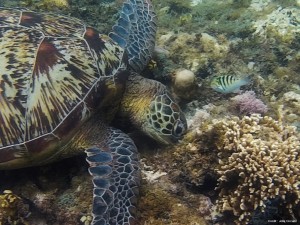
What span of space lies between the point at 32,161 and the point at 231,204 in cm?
188

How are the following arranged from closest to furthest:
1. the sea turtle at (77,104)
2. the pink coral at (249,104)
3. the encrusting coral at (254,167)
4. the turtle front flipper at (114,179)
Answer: the turtle front flipper at (114,179) < the encrusting coral at (254,167) < the sea turtle at (77,104) < the pink coral at (249,104)

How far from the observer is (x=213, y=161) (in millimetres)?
2965

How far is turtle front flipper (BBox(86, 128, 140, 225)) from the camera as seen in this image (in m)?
2.49

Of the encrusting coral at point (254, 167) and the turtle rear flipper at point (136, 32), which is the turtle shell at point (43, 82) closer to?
the turtle rear flipper at point (136, 32)

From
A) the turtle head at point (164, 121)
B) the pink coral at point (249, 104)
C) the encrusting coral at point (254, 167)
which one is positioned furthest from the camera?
the pink coral at point (249, 104)

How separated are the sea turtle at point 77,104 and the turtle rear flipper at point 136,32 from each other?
36cm

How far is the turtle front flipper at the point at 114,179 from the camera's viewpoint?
2.49 m

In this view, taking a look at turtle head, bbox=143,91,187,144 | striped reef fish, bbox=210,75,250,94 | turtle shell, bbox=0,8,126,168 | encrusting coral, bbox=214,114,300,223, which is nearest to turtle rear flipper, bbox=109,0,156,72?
turtle shell, bbox=0,8,126,168

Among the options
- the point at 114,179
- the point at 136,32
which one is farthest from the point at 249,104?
the point at 114,179

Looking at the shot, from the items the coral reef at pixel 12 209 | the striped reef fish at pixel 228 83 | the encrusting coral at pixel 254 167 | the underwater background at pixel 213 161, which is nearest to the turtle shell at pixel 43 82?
the coral reef at pixel 12 209

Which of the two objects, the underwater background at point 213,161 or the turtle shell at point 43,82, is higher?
the turtle shell at point 43,82

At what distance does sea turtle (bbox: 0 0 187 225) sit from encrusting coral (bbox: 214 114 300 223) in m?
0.61

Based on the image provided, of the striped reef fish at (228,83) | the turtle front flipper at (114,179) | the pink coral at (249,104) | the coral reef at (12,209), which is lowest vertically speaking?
the coral reef at (12,209)

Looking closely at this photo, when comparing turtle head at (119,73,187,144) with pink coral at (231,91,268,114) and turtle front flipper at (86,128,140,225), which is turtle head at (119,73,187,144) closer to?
turtle front flipper at (86,128,140,225)
